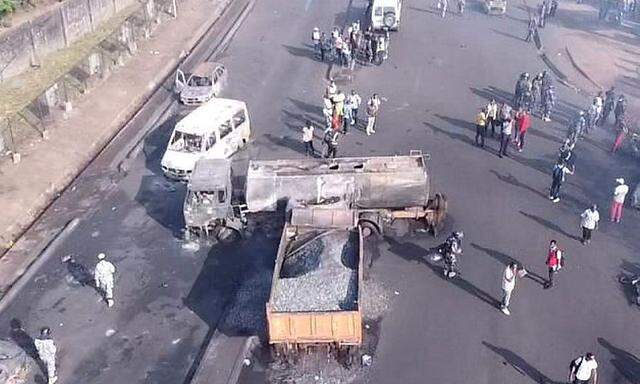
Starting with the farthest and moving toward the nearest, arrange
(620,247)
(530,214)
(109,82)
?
(109,82)
(530,214)
(620,247)

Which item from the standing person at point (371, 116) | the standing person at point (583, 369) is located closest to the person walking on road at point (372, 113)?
the standing person at point (371, 116)

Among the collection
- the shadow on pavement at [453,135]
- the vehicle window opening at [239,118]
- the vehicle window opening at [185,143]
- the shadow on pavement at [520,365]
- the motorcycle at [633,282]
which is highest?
the vehicle window opening at [239,118]

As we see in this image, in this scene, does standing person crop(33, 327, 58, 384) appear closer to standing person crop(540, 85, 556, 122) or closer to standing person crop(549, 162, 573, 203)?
standing person crop(549, 162, 573, 203)

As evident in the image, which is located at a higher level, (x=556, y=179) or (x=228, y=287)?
(x=556, y=179)

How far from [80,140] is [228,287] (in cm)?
1209

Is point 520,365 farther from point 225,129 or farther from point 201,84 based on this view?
point 201,84

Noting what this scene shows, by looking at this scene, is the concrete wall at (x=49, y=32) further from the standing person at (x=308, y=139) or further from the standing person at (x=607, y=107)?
the standing person at (x=607, y=107)

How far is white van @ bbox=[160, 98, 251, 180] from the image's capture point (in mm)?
26870

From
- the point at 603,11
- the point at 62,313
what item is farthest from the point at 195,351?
the point at 603,11

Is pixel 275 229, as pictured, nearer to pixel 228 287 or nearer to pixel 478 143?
pixel 228 287

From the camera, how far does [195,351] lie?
64.0 feet

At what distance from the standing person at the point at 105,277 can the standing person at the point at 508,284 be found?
1069cm

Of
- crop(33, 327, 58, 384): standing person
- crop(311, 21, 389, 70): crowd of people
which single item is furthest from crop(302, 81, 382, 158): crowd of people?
crop(33, 327, 58, 384): standing person

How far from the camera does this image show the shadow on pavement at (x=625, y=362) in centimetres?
1808
